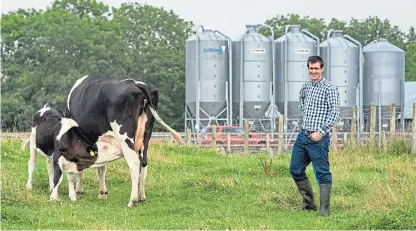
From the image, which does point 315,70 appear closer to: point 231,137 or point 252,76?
point 231,137

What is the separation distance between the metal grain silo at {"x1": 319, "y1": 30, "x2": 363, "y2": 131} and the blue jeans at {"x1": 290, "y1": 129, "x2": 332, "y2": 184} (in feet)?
105

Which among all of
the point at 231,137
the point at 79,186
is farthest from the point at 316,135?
the point at 231,137

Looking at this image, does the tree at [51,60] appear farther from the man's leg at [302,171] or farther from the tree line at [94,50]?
the man's leg at [302,171]

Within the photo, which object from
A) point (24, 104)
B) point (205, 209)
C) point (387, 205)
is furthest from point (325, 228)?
point (24, 104)

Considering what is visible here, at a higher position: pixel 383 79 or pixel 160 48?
pixel 160 48

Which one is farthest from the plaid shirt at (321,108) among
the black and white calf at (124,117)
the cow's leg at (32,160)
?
the cow's leg at (32,160)

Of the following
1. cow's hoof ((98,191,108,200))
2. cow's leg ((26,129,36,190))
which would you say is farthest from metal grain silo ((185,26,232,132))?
cow's hoof ((98,191,108,200))

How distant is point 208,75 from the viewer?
140 feet

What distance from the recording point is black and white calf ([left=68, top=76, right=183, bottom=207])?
1270 cm

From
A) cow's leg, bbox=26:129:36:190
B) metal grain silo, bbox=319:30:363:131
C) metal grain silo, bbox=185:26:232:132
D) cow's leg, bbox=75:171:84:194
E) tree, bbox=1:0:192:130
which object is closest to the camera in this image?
cow's leg, bbox=75:171:84:194

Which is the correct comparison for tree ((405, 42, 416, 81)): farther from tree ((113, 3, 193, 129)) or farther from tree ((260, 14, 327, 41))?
tree ((113, 3, 193, 129))

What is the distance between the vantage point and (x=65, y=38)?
175ft

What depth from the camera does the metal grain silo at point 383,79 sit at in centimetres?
4438

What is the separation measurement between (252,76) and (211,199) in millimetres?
30228
